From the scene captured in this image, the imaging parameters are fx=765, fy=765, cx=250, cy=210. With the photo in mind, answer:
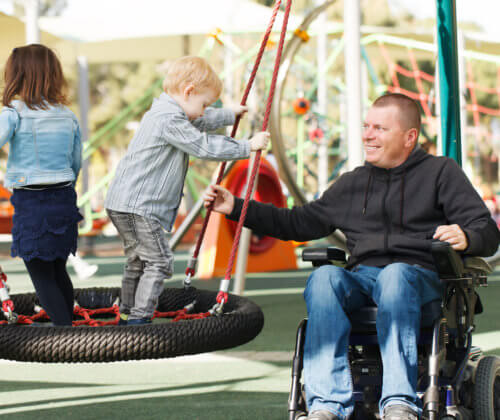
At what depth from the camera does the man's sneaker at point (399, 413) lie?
1.95 metres

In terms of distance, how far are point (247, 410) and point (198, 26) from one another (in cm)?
1049

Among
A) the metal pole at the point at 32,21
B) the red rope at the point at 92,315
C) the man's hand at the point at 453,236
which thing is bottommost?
the red rope at the point at 92,315

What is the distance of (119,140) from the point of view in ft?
97.1

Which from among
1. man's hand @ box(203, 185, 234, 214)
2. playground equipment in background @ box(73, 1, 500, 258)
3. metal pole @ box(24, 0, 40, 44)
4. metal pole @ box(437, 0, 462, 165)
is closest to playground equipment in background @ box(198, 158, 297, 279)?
playground equipment in background @ box(73, 1, 500, 258)

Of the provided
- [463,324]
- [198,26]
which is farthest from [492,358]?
[198,26]

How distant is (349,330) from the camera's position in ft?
7.03

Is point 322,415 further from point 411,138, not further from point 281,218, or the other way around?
point 411,138

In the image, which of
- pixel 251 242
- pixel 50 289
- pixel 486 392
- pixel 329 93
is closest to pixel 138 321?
pixel 50 289

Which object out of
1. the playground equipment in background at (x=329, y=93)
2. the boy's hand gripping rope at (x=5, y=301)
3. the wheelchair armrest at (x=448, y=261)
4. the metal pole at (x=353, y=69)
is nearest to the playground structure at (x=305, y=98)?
the playground equipment in background at (x=329, y=93)

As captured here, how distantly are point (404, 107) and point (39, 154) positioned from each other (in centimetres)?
125

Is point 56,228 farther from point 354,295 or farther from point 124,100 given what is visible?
point 124,100

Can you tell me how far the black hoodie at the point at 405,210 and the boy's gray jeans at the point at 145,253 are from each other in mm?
518

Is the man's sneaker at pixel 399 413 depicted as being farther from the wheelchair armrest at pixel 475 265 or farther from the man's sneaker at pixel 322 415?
the wheelchair armrest at pixel 475 265

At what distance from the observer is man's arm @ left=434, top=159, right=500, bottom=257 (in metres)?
2.17
